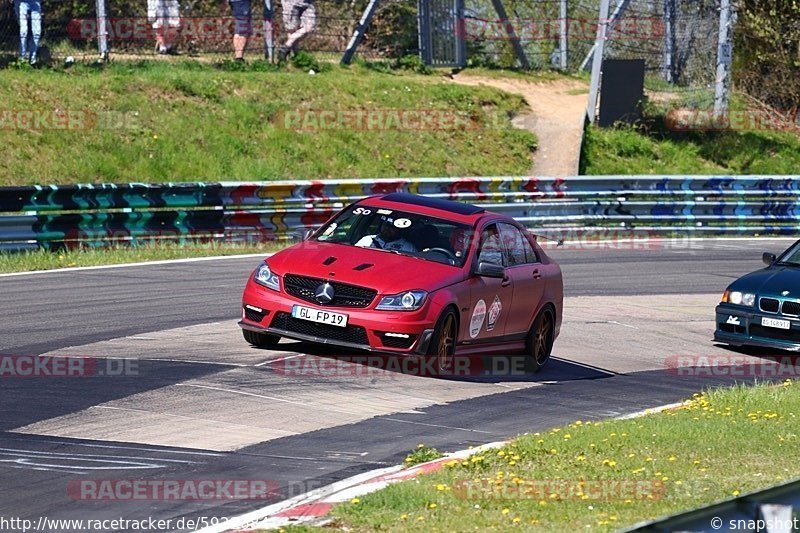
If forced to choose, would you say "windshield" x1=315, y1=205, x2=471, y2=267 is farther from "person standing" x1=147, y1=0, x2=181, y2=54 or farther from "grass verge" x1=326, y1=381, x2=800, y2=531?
"person standing" x1=147, y1=0, x2=181, y2=54

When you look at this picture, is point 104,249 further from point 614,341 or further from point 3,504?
point 3,504

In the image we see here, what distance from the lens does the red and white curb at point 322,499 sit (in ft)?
23.6

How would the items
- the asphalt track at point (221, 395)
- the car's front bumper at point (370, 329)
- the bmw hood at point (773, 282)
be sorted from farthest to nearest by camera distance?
1. the bmw hood at point (773, 282)
2. the car's front bumper at point (370, 329)
3. the asphalt track at point (221, 395)

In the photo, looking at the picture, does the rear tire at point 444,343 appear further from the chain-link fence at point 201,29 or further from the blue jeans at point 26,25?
the chain-link fence at point 201,29

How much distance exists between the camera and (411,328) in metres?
11.6

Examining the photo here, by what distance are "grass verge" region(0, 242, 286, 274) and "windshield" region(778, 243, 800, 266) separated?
8.44 metres

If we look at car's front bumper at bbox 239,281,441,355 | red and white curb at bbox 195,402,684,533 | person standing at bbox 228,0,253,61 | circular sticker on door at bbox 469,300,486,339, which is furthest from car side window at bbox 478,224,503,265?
person standing at bbox 228,0,253,61

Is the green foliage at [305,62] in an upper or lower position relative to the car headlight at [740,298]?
upper

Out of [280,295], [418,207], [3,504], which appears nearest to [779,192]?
[418,207]

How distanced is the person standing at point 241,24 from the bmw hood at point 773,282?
48.4ft

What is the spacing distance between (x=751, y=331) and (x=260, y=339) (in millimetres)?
5923

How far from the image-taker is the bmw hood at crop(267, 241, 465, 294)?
38.7 ft

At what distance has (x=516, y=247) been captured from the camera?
13.5m

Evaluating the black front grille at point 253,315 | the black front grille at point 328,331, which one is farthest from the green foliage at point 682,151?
the black front grille at point 328,331
